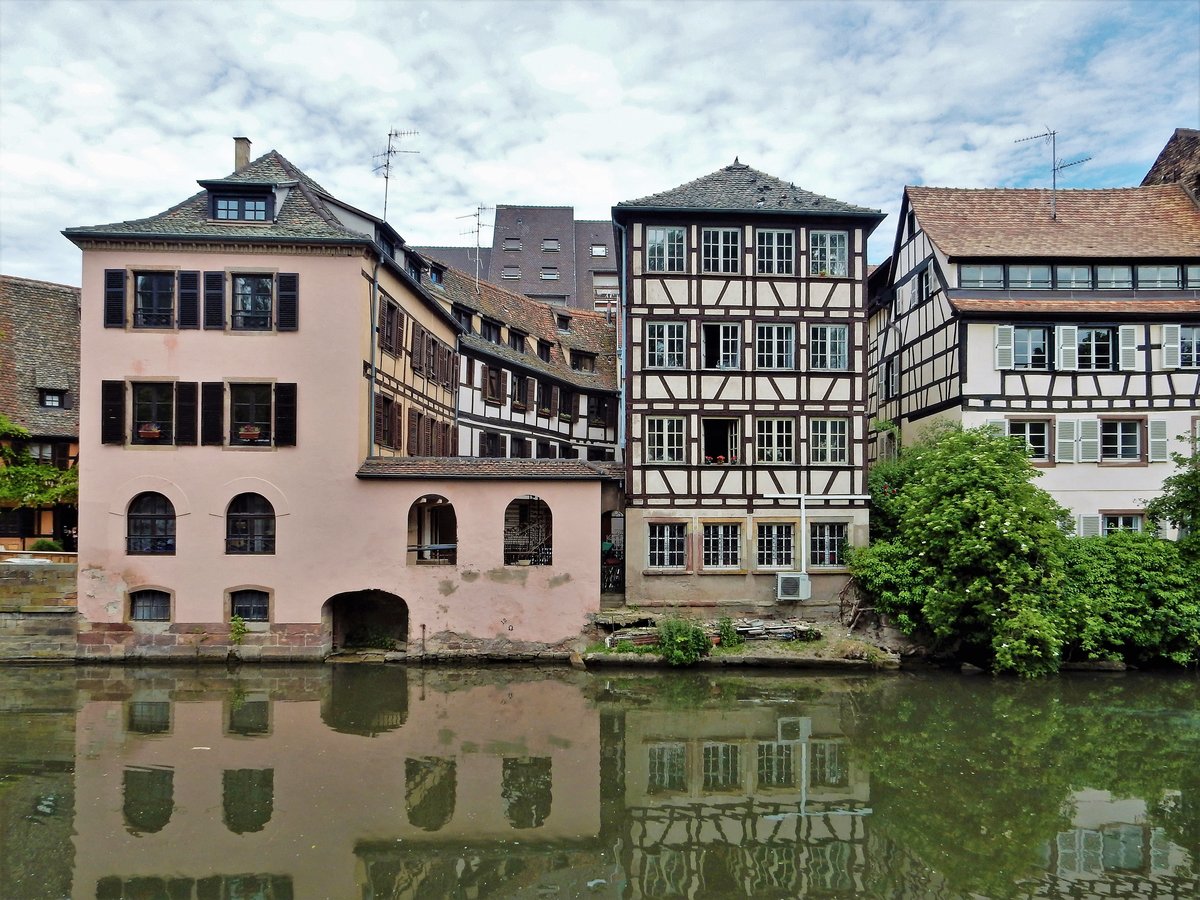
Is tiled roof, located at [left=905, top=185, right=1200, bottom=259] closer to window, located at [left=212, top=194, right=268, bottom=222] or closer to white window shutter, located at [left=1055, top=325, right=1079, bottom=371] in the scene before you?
white window shutter, located at [left=1055, top=325, right=1079, bottom=371]

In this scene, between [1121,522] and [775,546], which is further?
[1121,522]

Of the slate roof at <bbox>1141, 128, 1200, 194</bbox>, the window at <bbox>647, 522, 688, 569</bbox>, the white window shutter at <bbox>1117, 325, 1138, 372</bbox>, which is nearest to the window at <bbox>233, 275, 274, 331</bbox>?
the window at <bbox>647, 522, 688, 569</bbox>

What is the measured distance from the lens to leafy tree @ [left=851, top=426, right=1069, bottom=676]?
714 inches

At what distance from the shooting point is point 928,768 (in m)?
12.3

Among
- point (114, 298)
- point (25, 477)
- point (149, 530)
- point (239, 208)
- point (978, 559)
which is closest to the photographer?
point (978, 559)

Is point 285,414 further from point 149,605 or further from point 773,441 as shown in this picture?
point 773,441

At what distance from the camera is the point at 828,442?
71.6 feet

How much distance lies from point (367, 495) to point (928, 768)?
13.2 meters

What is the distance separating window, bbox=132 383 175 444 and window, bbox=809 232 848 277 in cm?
1617

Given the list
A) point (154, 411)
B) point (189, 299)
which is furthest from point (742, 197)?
point (154, 411)

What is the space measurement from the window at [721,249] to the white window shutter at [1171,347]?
12.0 m

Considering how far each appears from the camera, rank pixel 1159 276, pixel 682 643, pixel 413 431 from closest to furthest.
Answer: pixel 682 643, pixel 1159 276, pixel 413 431

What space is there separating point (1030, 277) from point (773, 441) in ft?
29.6

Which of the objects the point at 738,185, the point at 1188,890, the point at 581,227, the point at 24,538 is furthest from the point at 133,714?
the point at 581,227
